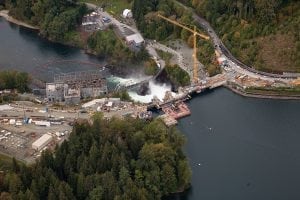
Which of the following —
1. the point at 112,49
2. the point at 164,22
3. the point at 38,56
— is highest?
the point at 164,22

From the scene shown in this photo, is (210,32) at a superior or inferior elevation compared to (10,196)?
superior

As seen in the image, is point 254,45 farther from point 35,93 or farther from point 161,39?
point 35,93

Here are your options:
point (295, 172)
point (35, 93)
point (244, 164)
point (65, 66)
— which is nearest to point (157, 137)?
point (244, 164)

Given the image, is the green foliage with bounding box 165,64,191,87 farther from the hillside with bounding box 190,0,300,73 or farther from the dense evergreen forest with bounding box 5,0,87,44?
the dense evergreen forest with bounding box 5,0,87,44

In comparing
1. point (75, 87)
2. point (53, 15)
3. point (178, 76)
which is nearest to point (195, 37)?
point (178, 76)

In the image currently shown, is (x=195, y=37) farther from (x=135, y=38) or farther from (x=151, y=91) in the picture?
(x=151, y=91)

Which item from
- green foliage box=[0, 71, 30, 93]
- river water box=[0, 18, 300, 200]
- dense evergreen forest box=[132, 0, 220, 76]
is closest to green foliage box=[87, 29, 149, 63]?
dense evergreen forest box=[132, 0, 220, 76]
